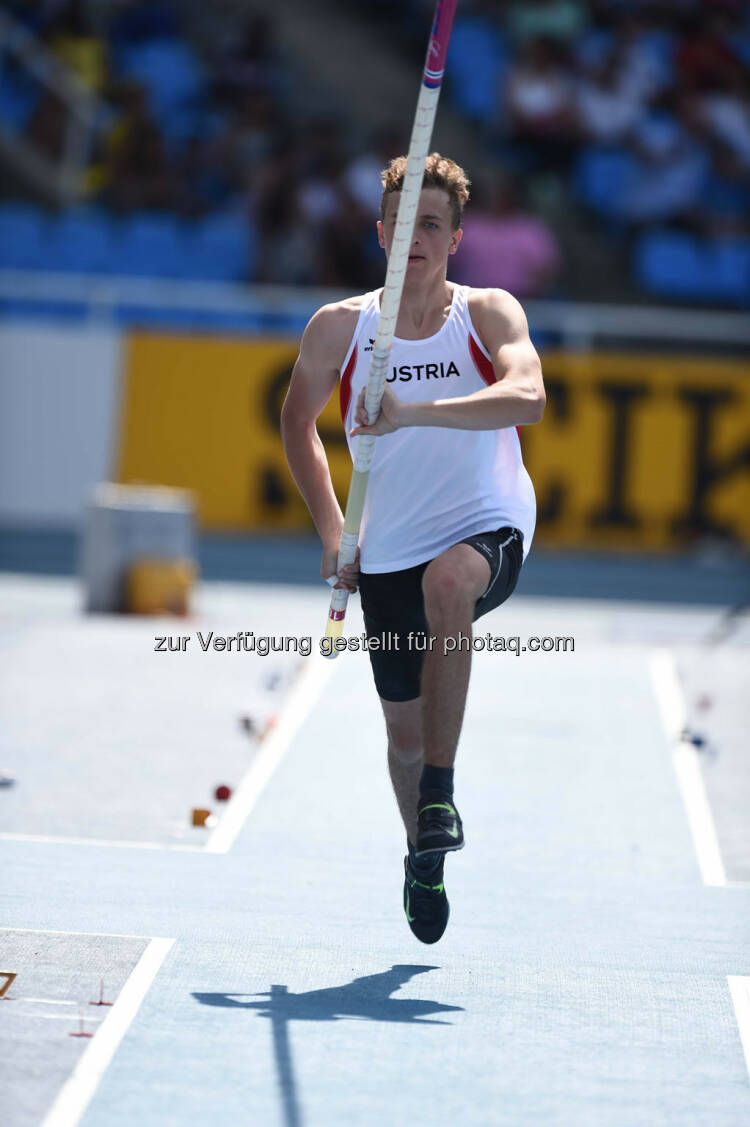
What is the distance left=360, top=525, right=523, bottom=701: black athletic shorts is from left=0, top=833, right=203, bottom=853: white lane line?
146 cm

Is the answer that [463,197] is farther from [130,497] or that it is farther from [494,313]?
[130,497]

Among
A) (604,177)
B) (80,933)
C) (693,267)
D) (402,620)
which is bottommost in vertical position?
(80,933)

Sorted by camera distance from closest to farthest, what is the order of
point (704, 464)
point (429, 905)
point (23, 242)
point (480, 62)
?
point (429, 905), point (704, 464), point (23, 242), point (480, 62)

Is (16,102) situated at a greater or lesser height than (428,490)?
greater

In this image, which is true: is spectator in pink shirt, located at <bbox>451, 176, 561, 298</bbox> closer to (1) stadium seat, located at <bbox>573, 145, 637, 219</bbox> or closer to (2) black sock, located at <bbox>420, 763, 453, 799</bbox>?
(1) stadium seat, located at <bbox>573, 145, 637, 219</bbox>

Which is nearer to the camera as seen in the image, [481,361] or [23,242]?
[481,361]

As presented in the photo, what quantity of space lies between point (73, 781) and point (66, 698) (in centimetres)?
189

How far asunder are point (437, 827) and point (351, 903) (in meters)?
1.07

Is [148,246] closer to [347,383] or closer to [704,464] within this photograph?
[704,464]

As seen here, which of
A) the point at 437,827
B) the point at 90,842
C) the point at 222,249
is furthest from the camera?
the point at 222,249

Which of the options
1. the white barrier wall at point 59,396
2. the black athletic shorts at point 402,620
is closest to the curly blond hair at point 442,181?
the black athletic shorts at point 402,620

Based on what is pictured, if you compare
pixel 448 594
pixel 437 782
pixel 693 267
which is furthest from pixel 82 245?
pixel 437 782

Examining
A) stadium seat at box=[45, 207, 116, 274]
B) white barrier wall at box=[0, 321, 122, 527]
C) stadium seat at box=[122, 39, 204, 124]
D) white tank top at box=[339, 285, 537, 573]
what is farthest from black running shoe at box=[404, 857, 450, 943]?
stadium seat at box=[122, 39, 204, 124]

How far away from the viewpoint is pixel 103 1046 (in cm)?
378
